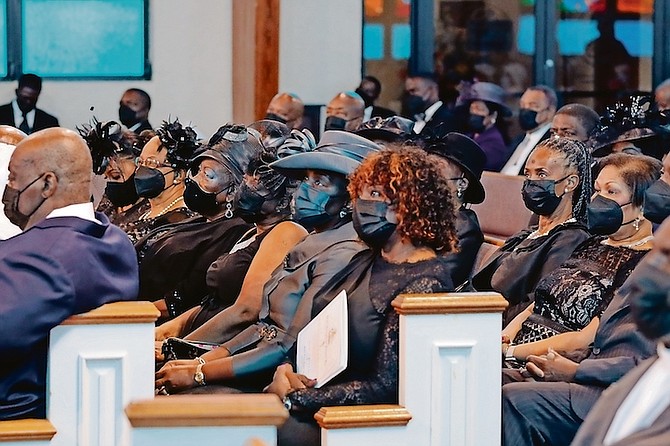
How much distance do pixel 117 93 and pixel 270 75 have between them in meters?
1.13

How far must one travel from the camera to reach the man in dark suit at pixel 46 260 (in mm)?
3441

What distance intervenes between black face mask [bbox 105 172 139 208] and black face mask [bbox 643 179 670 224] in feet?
8.81

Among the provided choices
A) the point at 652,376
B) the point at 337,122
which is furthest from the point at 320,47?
the point at 652,376

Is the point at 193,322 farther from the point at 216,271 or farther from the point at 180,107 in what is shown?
the point at 180,107

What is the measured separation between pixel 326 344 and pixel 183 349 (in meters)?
0.94

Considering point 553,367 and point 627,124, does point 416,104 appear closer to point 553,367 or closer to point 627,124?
point 627,124

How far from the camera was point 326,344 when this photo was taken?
3715mm

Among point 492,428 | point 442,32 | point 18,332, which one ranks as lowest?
point 492,428

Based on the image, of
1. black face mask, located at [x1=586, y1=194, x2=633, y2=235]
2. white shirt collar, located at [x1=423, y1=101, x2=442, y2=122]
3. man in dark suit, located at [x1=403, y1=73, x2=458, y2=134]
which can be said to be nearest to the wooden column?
man in dark suit, located at [x1=403, y1=73, x2=458, y2=134]

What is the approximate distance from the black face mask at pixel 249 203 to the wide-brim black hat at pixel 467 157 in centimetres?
93

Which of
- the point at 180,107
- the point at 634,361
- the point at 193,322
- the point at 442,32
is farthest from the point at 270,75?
the point at 634,361

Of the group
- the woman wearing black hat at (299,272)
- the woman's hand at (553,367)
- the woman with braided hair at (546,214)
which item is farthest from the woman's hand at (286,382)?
the woman with braided hair at (546,214)

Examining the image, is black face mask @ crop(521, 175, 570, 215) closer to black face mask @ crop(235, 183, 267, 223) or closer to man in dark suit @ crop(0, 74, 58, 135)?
black face mask @ crop(235, 183, 267, 223)

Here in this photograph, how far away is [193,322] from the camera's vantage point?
4980mm
